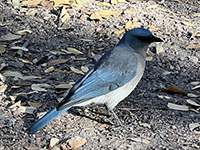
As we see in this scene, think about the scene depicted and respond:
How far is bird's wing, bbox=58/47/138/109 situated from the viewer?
15.1 feet

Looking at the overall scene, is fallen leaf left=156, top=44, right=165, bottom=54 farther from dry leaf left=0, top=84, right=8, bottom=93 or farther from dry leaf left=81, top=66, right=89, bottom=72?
dry leaf left=0, top=84, right=8, bottom=93

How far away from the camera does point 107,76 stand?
4793mm

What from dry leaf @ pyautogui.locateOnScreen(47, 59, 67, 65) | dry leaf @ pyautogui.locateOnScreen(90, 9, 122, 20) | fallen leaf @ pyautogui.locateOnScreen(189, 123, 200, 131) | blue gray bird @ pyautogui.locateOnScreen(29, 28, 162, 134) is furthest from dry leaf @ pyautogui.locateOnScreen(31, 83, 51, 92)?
dry leaf @ pyautogui.locateOnScreen(90, 9, 122, 20)

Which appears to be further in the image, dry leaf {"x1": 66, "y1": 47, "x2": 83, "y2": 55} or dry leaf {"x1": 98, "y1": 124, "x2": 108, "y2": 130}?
dry leaf {"x1": 66, "y1": 47, "x2": 83, "y2": 55}

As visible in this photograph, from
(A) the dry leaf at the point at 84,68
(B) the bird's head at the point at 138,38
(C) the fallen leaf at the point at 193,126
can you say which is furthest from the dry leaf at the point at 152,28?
(C) the fallen leaf at the point at 193,126

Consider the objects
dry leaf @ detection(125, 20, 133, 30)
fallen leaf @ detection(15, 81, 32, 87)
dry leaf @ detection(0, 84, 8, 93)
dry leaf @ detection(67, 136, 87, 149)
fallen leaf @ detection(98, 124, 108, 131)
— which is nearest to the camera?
dry leaf @ detection(67, 136, 87, 149)

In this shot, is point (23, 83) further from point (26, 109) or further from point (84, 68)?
point (84, 68)

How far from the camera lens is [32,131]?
4.39 metres

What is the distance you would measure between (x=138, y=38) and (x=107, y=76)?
50 centimetres

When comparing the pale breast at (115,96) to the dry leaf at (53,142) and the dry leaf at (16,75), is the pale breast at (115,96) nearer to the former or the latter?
the dry leaf at (53,142)

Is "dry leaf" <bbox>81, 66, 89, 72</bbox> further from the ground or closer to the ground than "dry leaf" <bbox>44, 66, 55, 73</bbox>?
further from the ground

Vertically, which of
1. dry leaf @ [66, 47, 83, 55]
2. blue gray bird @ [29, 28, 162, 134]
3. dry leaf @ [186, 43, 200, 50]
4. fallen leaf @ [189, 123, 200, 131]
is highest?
blue gray bird @ [29, 28, 162, 134]

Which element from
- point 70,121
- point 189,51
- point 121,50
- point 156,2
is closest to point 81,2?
point 156,2

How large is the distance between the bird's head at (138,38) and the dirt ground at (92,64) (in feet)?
1.84
